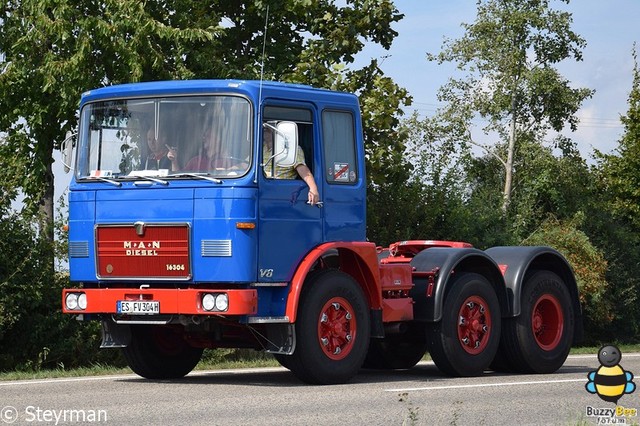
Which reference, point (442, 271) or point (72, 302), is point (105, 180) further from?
point (442, 271)

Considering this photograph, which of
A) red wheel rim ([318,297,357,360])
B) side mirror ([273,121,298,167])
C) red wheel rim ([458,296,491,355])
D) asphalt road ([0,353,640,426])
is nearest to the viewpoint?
asphalt road ([0,353,640,426])

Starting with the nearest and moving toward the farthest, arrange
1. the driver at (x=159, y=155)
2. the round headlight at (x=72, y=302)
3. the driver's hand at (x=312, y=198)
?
the driver at (x=159, y=155) → the driver's hand at (x=312, y=198) → the round headlight at (x=72, y=302)

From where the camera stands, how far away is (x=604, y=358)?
796 cm

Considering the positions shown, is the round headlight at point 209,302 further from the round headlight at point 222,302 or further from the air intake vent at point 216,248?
the air intake vent at point 216,248

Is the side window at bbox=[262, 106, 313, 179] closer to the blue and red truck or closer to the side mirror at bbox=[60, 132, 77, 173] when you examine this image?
the blue and red truck

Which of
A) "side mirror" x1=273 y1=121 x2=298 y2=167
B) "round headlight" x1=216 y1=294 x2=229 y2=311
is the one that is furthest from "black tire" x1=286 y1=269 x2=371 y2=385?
"side mirror" x1=273 y1=121 x2=298 y2=167

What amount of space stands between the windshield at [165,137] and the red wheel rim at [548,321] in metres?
4.92

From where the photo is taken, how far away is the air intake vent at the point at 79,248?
1375 centimetres

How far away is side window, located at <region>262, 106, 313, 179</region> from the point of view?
13.1 meters

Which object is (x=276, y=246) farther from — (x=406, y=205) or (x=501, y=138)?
(x=501, y=138)

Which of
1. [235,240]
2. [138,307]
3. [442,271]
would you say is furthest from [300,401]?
[442,271]

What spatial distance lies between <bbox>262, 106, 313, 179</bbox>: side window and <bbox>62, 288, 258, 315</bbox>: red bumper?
1226 mm

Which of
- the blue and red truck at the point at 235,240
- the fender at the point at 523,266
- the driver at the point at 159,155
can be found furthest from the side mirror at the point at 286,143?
the fender at the point at 523,266

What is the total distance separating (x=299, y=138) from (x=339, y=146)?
0.57m
